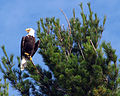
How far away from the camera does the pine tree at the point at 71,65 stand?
6.14 meters

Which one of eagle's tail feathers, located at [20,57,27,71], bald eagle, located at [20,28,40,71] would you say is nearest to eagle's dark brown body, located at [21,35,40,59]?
bald eagle, located at [20,28,40,71]

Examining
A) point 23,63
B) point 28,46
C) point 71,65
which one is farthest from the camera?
point 28,46

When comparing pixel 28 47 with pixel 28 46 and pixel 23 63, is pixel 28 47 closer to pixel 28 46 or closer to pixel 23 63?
pixel 28 46

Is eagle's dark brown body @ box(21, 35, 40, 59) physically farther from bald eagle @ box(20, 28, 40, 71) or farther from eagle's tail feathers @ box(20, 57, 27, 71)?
eagle's tail feathers @ box(20, 57, 27, 71)

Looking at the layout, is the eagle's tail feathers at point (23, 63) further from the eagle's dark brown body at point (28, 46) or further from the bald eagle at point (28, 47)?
the eagle's dark brown body at point (28, 46)

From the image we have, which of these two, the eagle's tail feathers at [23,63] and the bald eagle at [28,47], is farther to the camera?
the bald eagle at [28,47]

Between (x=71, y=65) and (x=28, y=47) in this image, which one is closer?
(x=71, y=65)

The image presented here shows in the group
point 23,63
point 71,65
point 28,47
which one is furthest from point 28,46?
point 71,65

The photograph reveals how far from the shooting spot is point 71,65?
21.5ft

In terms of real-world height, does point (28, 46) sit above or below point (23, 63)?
above

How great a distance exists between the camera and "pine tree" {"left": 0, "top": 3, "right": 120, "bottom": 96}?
614 cm

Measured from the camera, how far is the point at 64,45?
7.70 m

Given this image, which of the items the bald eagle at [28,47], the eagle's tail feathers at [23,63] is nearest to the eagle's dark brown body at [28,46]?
the bald eagle at [28,47]

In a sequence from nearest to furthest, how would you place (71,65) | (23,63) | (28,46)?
(71,65), (23,63), (28,46)
